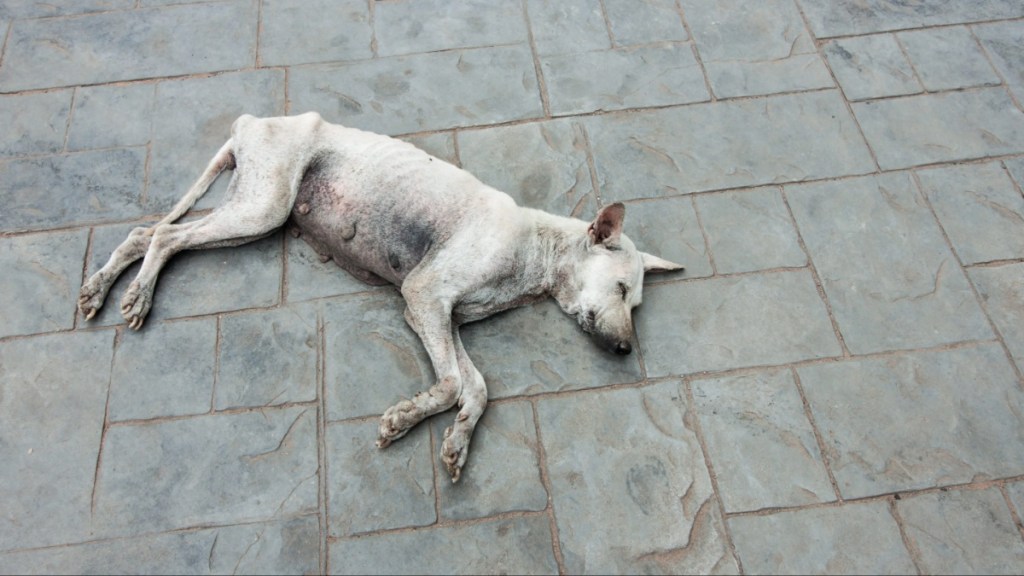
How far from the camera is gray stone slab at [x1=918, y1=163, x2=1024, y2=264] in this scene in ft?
15.8

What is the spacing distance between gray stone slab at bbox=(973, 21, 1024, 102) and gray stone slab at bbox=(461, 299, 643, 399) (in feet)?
12.5

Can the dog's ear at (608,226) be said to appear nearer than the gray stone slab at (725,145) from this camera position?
Yes

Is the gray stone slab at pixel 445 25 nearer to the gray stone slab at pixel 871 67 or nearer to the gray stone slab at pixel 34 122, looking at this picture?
the gray stone slab at pixel 34 122

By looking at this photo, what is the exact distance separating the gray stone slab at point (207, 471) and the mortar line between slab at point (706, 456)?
2062mm

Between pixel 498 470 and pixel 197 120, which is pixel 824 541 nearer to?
pixel 498 470

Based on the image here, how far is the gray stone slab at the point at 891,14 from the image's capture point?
584 cm

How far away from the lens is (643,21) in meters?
→ 5.80


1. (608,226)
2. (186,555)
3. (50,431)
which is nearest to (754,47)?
(608,226)

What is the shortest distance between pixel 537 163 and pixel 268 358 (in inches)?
84.4

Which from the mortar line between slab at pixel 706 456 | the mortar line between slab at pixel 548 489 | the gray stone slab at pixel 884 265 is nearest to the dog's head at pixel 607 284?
the mortar line between slab at pixel 706 456

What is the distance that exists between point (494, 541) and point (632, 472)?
813 mm

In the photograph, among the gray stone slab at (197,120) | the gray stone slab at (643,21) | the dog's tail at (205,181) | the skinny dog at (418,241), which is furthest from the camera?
the gray stone slab at (643,21)

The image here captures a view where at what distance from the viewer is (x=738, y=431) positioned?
412 cm

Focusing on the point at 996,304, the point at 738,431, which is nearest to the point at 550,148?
the point at 738,431
